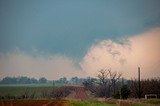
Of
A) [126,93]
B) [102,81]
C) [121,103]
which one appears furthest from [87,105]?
[102,81]

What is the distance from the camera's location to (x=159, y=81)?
27219 millimetres

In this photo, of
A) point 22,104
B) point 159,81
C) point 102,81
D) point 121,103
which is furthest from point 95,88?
point 22,104

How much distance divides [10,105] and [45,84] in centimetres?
2873

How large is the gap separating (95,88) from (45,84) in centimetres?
1238

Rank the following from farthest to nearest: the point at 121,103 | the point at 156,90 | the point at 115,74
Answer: the point at 115,74 < the point at 156,90 < the point at 121,103

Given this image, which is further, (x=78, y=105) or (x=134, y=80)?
(x=134, y=80)

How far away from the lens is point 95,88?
3303 centimetres

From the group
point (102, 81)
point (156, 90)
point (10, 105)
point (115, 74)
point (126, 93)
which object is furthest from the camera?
point (102, 81)

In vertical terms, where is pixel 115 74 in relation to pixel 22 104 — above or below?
above

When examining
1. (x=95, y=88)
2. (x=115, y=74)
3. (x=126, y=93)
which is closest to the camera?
(x=126, y=93)

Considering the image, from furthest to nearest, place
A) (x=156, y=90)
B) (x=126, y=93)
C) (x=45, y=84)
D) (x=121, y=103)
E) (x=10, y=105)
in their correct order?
(x=45, y=84) < (x=156, y=90) < (x=126, y=93) < (x=121, y=103) < (x=10, y=105)

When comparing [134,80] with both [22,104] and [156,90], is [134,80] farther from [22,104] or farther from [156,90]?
[22,104]

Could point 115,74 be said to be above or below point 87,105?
above

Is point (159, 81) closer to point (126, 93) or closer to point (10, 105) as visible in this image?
point (126, 93)
